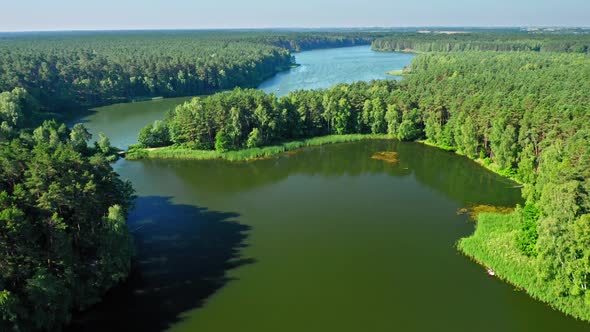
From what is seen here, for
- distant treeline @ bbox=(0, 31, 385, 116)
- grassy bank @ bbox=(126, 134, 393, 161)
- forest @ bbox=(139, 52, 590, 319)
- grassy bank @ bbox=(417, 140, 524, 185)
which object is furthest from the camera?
distant treeline @ bbox=(0, 31, 385, 116)

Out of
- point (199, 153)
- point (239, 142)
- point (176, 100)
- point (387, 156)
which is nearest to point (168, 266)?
point (199, 153)

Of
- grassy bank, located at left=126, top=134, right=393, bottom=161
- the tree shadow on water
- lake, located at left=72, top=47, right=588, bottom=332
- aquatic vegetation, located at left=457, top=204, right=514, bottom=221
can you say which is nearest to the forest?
grassy bank, located at left=126, top=134, right=393, bottom=161

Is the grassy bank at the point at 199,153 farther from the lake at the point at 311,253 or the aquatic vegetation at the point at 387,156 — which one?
the aquatic vegetation at the point at 387,156

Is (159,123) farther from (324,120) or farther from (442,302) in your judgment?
(442,302)

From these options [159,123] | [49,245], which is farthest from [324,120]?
[49,245]

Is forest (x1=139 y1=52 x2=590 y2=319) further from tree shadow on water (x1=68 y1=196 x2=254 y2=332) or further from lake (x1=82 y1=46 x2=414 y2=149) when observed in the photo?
tree shadow on water (x1=68 y1=196 x2=254 y2=332)

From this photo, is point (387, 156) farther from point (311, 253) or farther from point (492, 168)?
point (311, 253)
